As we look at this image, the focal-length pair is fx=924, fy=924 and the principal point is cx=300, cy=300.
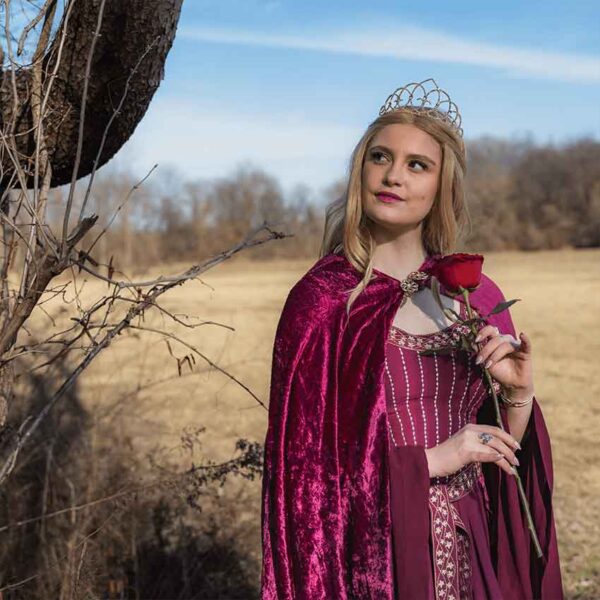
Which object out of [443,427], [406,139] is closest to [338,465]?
[443,427]

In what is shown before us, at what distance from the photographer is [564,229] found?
150 ft

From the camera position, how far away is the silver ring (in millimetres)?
2414

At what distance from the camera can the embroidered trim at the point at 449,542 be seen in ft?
8.32

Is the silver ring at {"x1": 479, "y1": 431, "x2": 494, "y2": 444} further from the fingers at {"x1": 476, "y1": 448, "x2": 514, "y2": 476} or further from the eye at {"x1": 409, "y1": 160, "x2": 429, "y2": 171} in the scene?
the eye at {"x1": 409, "y1": 160, "x2": 429, "y2": 171}

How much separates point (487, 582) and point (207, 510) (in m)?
3.61

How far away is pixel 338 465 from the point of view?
2486mm

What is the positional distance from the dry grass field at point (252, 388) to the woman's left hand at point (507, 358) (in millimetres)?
789

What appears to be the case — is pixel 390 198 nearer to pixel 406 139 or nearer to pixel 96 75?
pixel 406 139

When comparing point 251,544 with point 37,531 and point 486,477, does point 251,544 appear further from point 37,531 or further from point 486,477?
point 486,477

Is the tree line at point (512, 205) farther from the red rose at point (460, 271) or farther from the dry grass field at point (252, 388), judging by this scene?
the red rose at point (460, 271)

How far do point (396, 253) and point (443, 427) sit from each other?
536 mm

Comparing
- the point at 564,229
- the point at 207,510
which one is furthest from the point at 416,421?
the point at 564,229

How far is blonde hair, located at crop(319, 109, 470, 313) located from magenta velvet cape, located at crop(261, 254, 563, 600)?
7 centimetres

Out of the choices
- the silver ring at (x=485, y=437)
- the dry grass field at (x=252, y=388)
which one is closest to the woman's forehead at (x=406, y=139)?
the dry grass field at (x=252, y=388)
